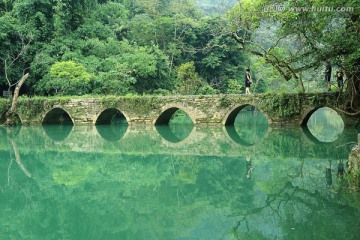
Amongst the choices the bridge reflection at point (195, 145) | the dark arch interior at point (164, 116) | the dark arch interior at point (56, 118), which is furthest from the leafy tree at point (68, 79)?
the bridge reflection at point (195, 145)

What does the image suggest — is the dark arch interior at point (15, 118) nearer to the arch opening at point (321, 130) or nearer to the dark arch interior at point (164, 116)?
the dark arch interior at point (164, 116)

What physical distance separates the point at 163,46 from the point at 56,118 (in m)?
13.3

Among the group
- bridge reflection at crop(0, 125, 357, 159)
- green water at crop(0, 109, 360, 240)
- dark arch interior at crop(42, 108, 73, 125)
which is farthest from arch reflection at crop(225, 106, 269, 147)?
dark arch interior at crop(42, 108, 73, 125)

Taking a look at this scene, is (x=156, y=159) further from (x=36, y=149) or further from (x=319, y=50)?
(x=319, y=50)

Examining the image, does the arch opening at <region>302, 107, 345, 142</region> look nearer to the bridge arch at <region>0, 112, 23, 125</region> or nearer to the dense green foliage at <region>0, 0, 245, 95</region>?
the dense green foliage at <region>0, 0, 245, 95</region>

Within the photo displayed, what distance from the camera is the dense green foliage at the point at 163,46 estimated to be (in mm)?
13352

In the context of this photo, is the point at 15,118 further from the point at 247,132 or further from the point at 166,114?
the point at 247,132

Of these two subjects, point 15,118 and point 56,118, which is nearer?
point 15,118

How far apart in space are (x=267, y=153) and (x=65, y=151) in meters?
6.03

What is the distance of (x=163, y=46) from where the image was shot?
33.7m

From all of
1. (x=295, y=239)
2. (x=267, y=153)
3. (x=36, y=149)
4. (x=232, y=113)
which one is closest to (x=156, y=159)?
(x=267, y=153)

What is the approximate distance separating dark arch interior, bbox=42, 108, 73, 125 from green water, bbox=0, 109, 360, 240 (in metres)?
11.3

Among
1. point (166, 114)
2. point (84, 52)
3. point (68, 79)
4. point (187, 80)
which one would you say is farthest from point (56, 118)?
point (187, 80)

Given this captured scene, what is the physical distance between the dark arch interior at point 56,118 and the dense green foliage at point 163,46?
4.69 ft
